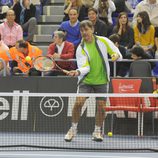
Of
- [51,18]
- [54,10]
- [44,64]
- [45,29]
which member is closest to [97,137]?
[44,64]

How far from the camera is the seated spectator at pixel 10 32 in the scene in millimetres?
14102

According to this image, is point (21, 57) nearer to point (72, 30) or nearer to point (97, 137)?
point (72, 30)

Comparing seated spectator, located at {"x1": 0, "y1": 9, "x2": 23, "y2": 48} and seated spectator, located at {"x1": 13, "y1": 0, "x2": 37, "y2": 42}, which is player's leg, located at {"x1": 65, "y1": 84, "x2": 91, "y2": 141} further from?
seated spectator, located at {"x1": 13, "y1": 0, "x2": 37, "y2": 42}

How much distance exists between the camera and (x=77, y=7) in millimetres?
14516

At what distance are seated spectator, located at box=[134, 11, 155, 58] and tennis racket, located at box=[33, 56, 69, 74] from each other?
2.66 m

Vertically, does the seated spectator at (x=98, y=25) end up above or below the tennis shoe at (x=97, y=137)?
above

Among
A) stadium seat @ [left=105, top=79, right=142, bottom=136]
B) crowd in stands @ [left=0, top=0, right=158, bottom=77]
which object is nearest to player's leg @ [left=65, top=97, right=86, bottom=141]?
stadium seat @ [left=105, top=79, right=142, bottom=136]

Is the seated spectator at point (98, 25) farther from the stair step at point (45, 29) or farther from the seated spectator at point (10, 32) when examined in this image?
the stair step at point (45, 29)

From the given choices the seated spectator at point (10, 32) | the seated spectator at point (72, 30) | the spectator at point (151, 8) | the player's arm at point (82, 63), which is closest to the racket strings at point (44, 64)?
the player's arm at point (82, 63)

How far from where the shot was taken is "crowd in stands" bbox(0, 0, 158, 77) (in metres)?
12.6

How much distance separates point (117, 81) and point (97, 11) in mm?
3081

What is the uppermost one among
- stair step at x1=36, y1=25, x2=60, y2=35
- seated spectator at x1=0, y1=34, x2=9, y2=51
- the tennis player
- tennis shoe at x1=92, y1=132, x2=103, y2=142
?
stair step at x1=36, y1=25, x2=60, y2=35

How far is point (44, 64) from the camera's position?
38.0 ft

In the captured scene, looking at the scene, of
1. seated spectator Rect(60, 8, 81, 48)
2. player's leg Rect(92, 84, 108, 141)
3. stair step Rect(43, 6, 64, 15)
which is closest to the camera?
player's leg Rect(92, 84, 108, 141)
